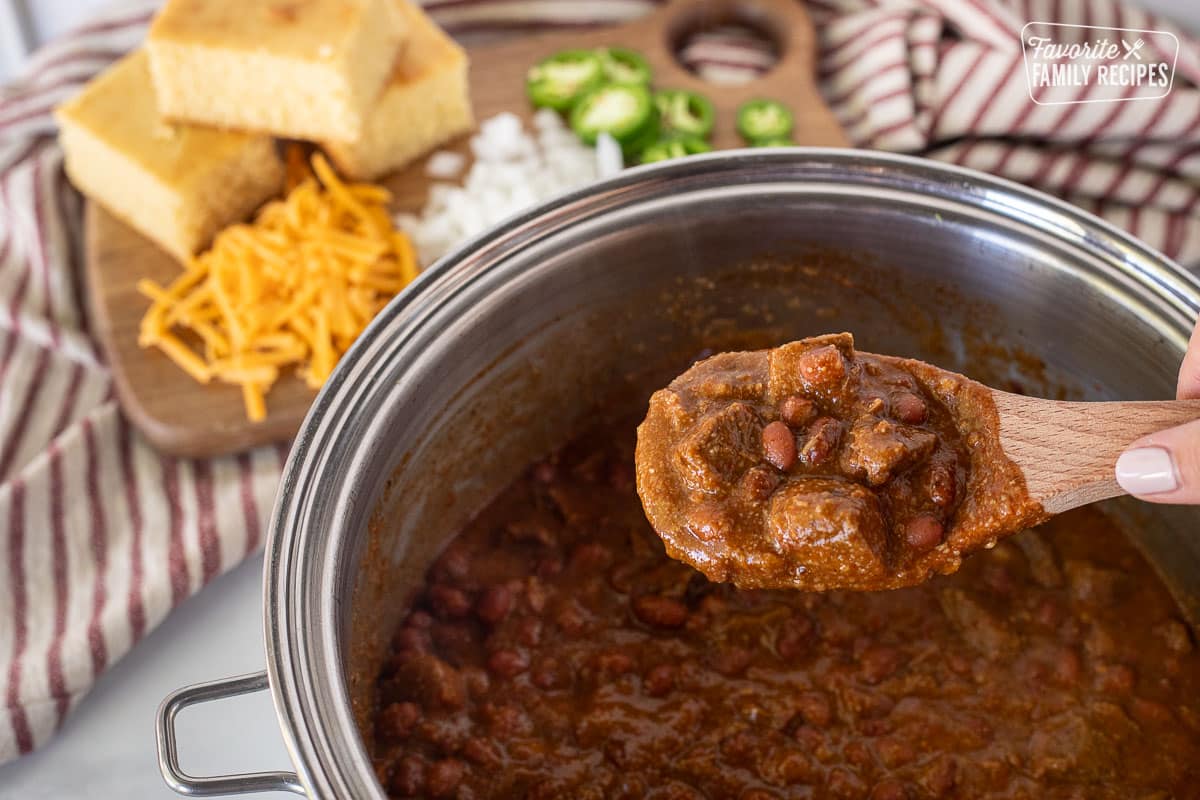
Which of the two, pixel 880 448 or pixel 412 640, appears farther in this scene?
pixel 412 640

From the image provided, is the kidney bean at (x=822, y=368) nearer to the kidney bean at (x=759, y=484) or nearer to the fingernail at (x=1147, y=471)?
the kidney bean at (x=759, y=484)

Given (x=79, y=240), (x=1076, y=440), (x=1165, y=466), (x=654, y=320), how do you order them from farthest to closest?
(x=79, y=240) → (x=654, y=320) → (x=1076, y=440) → (x=1165, y=466)

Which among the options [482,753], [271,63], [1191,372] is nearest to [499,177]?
[271,63]

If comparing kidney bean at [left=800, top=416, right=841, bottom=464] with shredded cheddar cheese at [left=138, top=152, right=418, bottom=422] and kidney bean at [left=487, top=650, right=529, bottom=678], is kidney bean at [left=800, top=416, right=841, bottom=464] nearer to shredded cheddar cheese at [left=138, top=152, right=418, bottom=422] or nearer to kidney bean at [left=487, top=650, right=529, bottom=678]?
kidney bean at [left=487, top=650, right=529, bottom=678]

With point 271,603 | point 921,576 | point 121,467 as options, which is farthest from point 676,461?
point 121,467

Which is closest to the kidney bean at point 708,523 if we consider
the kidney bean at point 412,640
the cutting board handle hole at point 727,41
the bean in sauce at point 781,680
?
the bean in sauce at point 781,680

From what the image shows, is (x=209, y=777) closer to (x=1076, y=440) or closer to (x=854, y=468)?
(x=854, y=468)

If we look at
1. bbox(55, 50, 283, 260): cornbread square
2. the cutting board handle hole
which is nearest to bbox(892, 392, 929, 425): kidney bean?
the cutting board handle hole

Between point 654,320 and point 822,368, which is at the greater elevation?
point 822,368

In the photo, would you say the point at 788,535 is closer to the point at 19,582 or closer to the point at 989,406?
the point at 989,406
